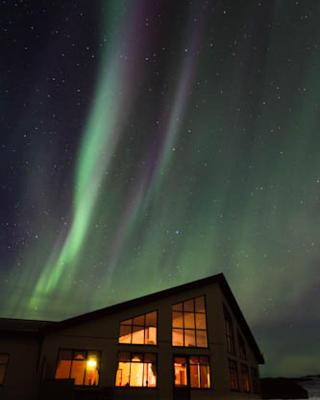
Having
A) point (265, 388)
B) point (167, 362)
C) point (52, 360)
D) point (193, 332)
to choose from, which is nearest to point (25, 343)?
point (52, 360)

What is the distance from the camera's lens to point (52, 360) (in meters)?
18.2

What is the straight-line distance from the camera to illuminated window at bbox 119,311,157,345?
20.2m

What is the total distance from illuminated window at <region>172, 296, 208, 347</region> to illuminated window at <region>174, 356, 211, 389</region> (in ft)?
2.95

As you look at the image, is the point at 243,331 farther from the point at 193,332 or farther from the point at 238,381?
the point at 193,332

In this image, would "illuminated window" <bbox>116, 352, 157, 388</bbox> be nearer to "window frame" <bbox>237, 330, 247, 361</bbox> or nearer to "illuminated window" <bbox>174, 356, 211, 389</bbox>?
"illuminated window" <bbox>174, 356, 211, 389</bbox>

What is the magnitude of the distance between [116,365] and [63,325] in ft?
12.4

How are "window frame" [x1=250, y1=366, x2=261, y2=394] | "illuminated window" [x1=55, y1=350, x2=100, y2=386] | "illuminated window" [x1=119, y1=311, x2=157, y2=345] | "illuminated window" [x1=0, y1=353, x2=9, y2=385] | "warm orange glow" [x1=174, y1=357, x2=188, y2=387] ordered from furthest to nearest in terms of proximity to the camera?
"window frame" [x1=250, y1=366, x2=261, y2=394] → "illuminated window" [x1=119, y1=311, x2=157, y2=345] → "warm orange glow" [x1=174, y1=357, x2=188, y2=387] → "illuminated window" [x1=55, y1=350, x2=100, y2=386] → "illuminated window" [x1=0, y1=353, x2=9, y2=385]

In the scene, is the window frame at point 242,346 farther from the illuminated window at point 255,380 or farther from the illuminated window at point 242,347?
the illuminated window at point 255,380

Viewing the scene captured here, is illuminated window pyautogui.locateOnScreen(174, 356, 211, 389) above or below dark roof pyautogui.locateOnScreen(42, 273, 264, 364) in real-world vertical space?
below

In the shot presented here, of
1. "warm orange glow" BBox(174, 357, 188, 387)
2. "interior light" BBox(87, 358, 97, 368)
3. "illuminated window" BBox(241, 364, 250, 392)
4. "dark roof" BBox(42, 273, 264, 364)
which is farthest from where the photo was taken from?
"illuminated window" BBox(241, 364, 250, 392)

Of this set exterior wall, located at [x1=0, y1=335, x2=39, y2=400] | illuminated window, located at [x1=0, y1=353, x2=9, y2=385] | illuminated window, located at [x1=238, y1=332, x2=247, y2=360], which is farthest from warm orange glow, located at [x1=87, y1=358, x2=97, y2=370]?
illuminated window, located at [x1=238, y1=332, x2=247, y2=360]

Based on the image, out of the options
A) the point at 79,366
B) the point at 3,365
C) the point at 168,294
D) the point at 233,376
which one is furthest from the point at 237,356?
the point at 3,365

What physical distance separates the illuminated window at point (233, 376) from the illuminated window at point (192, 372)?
6.80 ft

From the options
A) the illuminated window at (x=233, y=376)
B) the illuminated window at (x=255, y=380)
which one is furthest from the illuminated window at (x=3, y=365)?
the illuminated window at (x=255, y=380)
